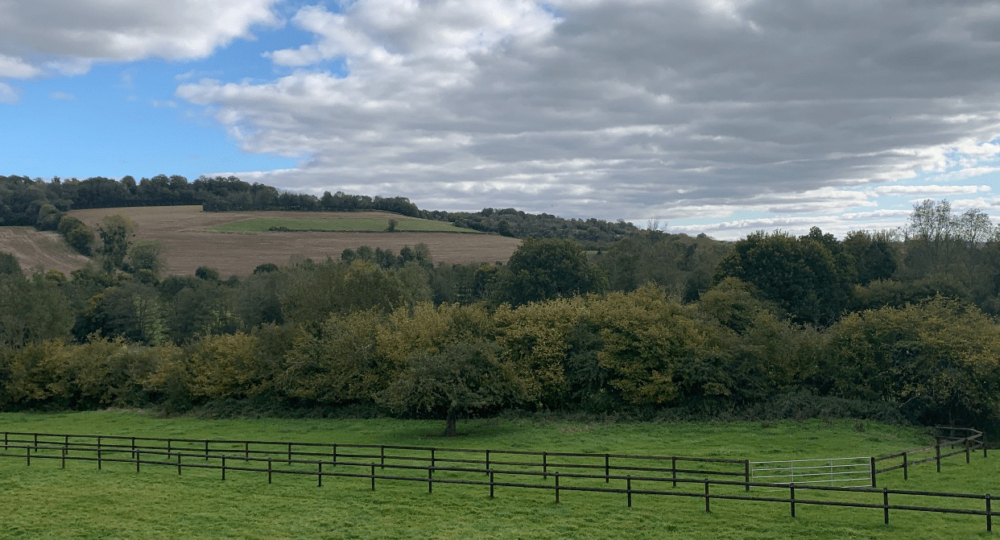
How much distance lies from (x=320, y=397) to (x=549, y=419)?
48.5ft

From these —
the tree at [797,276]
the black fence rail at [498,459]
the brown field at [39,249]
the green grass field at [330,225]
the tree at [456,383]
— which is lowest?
the black fence rail at [498,459]

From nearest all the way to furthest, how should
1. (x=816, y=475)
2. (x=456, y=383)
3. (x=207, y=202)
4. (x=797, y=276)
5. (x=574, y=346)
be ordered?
(x=816, y=475)
(x=456, y=383)
(x=574, y=346)
(x=797, y=276)
(x=207, y=202)

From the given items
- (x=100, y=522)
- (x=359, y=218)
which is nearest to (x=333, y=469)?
(x=100, y=522)

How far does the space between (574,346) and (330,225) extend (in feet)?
323

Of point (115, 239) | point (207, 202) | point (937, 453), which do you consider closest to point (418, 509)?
point (937, 453)

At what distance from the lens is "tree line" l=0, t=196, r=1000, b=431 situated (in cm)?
3766

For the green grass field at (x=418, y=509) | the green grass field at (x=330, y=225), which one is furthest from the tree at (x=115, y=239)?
the green grass field at (x=418, y=509)

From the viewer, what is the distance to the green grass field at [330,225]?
130 m

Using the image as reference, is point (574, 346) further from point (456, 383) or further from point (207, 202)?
point (207, 202)

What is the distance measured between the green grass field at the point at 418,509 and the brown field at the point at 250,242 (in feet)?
268

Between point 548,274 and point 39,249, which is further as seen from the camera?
point 39,249

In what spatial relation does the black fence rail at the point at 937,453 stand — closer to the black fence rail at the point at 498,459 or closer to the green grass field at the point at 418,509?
the green grass field at the point at 418,509

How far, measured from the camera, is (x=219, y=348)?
5019cm

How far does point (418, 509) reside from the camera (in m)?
20.9
